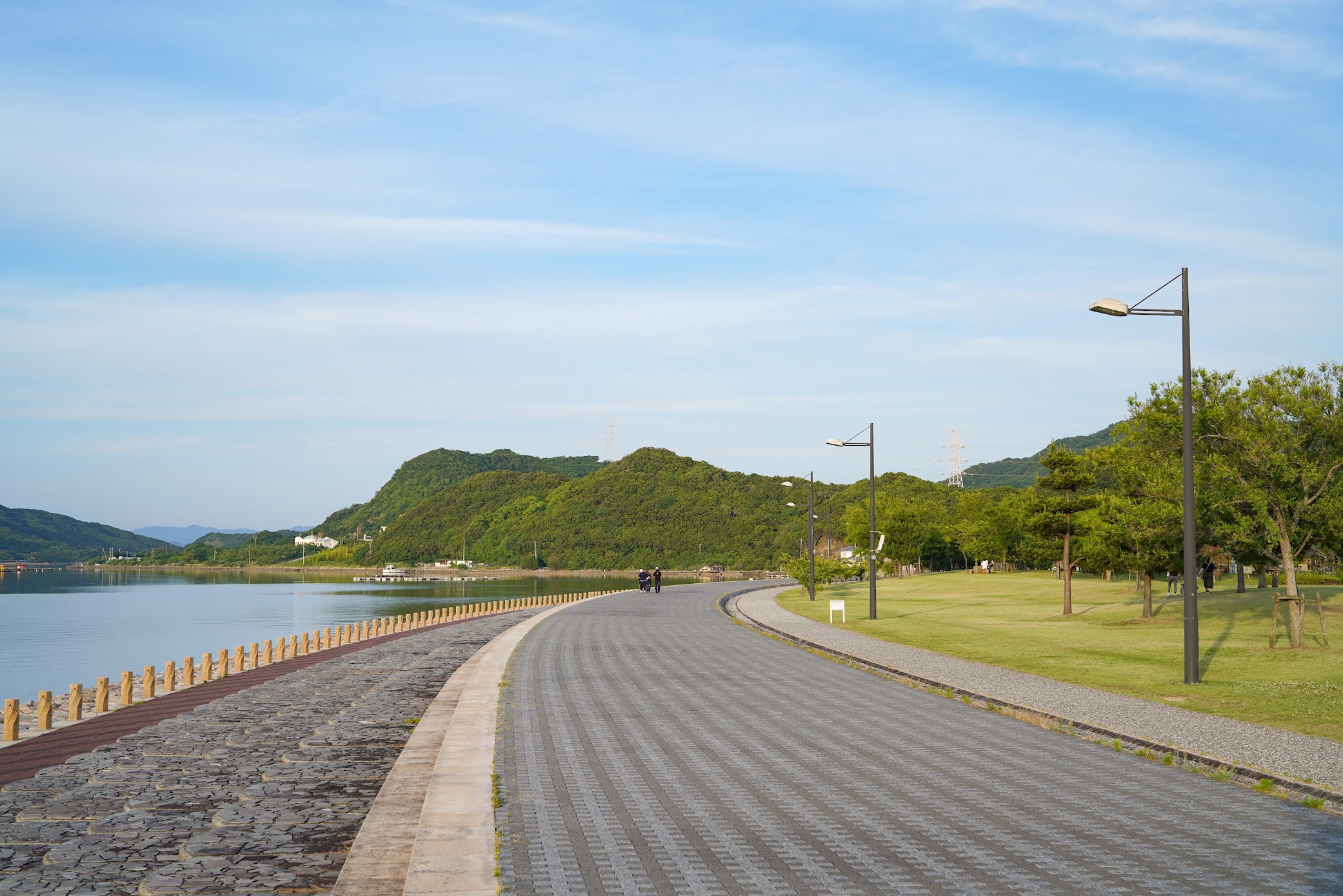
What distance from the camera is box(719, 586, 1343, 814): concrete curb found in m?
9.05

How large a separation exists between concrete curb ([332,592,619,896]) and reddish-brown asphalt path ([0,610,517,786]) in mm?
4110

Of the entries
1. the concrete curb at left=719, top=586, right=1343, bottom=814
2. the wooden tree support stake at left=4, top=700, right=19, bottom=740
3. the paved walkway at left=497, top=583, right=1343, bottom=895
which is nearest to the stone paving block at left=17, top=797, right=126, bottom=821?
the paved walkway at left=497, top=583, right=1343, bottom=895

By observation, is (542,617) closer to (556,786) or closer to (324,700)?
(324,700)

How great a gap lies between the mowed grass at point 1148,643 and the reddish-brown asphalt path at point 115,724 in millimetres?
14576

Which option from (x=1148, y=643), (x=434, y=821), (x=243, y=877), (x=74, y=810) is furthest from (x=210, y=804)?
(x=1148, y=643)

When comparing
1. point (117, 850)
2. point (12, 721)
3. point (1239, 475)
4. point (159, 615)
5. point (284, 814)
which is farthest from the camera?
point (159, 615)

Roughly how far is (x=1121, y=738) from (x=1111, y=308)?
797cm

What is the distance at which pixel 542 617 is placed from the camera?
4112 cm

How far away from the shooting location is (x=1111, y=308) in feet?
56.1

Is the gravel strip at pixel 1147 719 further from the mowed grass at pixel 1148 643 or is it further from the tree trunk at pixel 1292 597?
→ the tree trunk at pixel 1292 597

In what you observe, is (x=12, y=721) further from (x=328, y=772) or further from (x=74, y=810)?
(x=74, y=810)

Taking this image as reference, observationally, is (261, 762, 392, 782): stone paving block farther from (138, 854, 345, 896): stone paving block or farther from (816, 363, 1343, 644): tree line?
(816, 363, 1343, 644): tree line

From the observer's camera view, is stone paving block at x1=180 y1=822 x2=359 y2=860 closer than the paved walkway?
No

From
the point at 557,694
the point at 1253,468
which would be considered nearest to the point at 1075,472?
the point at 1253,468
